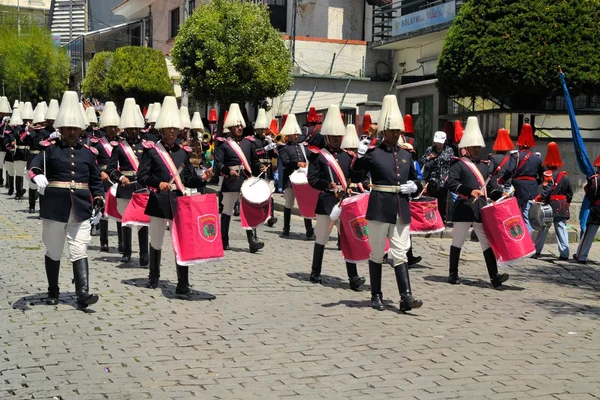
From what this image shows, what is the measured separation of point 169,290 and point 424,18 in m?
15.7

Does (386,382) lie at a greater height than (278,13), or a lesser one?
lesser

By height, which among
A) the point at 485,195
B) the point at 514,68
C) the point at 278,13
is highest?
the point at 278,13

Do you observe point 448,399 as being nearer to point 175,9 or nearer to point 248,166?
point 248,166

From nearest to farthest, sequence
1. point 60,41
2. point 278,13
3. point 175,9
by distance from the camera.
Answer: point 278,13 < point 175,9 < point 60,41

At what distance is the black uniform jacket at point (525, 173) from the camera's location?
14266 millimetres

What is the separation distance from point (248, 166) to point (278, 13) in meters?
19.9

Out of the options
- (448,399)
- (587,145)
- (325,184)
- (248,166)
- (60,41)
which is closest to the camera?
(448,399)

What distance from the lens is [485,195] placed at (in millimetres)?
11117

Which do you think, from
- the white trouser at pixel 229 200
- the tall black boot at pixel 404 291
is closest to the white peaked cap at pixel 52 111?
the white trouser at pixel 229 200

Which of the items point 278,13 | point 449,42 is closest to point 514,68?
point 449,42

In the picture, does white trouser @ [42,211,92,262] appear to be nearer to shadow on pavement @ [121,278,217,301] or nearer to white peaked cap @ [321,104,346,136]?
shadow on pavement @ [121,278,217,301]

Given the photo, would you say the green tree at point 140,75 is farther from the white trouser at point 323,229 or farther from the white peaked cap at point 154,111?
the white trouser at point 323,229

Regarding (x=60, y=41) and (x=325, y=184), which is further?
(x=60, y=41)

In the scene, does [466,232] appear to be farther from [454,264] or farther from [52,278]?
[52,278]
